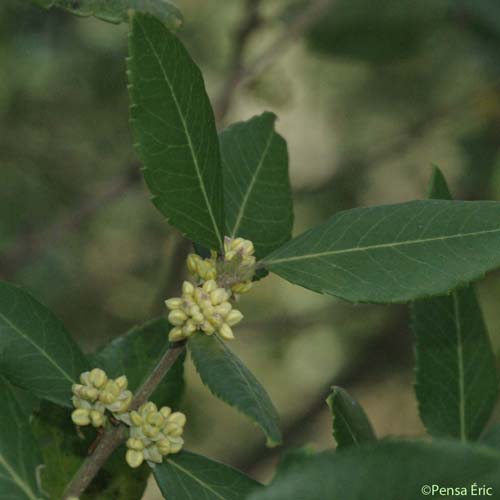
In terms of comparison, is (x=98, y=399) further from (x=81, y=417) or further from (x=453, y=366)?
(x=453, y=366)

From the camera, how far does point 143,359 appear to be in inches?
45.3

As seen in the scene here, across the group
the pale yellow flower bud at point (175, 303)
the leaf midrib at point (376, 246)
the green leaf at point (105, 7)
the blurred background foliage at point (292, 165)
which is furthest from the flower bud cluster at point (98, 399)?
the blurred background foliage at point (292, 165)

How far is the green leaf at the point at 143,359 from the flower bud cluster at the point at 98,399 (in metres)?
0.17

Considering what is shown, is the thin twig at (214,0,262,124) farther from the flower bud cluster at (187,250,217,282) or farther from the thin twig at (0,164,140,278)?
the flower bud cluster at (187,250,217,282)

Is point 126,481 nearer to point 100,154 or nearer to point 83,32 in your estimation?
point 83,32

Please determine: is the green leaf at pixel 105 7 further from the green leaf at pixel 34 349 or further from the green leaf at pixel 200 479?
the green leaf at pixel 200 479

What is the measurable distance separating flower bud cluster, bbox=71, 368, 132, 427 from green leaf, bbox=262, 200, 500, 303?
0.22m

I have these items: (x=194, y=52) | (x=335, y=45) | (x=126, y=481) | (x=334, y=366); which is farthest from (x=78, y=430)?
(x=334, y=366)

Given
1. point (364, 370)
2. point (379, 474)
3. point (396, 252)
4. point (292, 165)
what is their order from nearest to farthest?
point (379, 474) < point (396, 252) < point (364, 370) < point (292, 165)

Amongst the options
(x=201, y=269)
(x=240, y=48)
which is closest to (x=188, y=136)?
(x=201, y=269)

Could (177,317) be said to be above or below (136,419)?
above

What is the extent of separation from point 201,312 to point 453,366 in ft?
1.49

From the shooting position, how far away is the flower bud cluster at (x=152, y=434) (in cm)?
94

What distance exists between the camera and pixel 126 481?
3.65 feet
